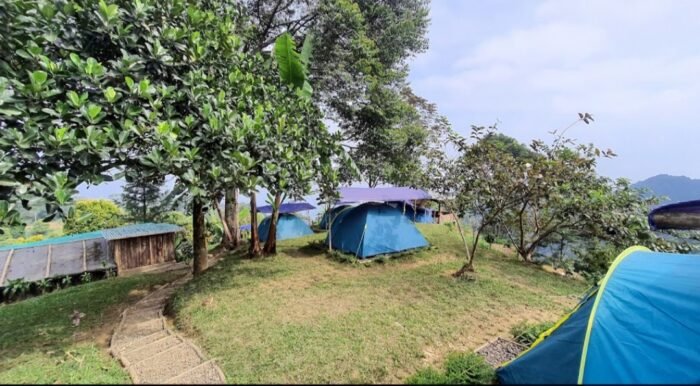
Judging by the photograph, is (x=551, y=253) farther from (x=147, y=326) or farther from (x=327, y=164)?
(x=147, y=326)

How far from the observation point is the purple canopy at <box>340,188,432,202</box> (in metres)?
8.61

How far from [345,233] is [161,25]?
6412 mm

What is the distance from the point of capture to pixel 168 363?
120 inches

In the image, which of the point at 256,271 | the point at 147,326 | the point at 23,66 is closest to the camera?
the point at 23,66

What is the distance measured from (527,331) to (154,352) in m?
4.98

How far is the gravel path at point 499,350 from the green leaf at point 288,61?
5679mm

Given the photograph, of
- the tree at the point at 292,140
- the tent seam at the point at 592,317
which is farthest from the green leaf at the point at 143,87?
the tent seam at the point at 592,317

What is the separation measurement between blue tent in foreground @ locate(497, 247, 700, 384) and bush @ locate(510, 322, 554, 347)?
4.07 ft

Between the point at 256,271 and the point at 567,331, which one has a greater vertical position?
the point at 567,331

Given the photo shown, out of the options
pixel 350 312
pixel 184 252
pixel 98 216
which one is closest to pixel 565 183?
pixel 350 312

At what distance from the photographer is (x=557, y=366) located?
2.27 meters

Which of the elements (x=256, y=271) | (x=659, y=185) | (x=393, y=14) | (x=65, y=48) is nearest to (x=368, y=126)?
(x=393, y=14)

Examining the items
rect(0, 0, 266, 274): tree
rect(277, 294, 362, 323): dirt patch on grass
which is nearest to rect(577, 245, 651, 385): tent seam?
rect(277, 294, 362, 323): dirt patch on grass

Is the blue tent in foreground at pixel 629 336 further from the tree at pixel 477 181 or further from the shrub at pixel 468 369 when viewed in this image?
the tree at pixel 477 181
